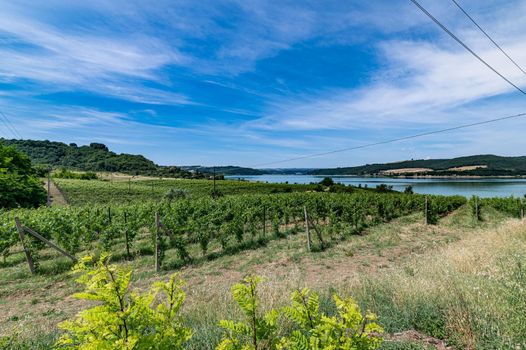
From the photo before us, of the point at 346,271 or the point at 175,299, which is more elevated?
the point at 175,299

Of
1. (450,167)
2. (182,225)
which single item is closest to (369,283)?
(182,225)

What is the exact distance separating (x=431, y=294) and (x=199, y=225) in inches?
401

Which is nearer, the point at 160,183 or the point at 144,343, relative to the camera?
the point at 144,343

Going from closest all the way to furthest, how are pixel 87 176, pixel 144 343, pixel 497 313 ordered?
pixel 144 343
pixel 497 313
pixel 87 176

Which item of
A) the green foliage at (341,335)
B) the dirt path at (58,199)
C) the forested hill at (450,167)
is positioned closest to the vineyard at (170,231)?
the green foliage at (341,335)

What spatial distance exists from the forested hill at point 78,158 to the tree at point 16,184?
63.4m

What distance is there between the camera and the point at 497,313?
3.16m

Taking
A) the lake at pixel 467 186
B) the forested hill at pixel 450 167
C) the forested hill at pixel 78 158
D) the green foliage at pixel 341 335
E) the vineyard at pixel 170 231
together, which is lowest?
the lake at pixel 467 186

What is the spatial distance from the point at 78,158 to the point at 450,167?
161467 mm

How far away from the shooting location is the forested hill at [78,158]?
325 ft

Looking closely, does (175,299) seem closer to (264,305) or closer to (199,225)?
(264,305)

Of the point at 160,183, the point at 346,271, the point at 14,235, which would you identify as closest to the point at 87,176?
the point at 160,183

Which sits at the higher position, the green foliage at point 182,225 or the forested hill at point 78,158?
the forested hill at point 78,158

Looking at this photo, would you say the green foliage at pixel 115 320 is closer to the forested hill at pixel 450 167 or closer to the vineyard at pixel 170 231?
the vineyard at pixel 170 231
